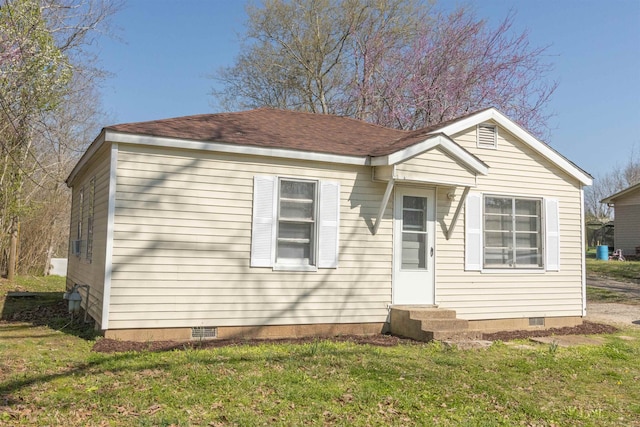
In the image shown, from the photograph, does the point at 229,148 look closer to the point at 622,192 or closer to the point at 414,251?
the point at 414,251

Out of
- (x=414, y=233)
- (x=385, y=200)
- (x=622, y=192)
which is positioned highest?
(x=622, y=192)

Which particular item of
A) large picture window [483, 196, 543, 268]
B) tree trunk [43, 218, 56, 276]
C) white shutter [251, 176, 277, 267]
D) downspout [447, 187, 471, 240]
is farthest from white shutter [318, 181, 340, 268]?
tree trunk [43, 218, 56, 276]

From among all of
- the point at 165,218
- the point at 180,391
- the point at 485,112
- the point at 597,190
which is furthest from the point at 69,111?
the point at 597,190

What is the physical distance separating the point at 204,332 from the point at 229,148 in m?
2.79

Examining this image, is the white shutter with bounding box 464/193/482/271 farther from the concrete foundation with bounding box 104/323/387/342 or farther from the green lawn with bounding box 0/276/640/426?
the green lawn with bounding box 0/276/640/426

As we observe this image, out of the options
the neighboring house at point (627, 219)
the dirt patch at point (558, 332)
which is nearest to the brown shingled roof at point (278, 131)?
the dirt patch at point (558, 332)

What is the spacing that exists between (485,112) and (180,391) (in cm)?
735

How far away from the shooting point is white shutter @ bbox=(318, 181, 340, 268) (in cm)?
861

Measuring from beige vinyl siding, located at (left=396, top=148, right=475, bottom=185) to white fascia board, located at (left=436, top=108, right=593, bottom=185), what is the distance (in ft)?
2.53

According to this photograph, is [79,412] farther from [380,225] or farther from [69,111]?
[69,111]

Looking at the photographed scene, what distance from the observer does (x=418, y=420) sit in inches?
190

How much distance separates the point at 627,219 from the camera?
27.7 m

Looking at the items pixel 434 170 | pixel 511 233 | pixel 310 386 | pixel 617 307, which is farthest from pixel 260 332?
pixel 617 307

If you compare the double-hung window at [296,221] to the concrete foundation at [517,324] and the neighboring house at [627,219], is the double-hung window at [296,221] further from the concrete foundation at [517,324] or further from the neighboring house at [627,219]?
the neighboring house at [627,219]
